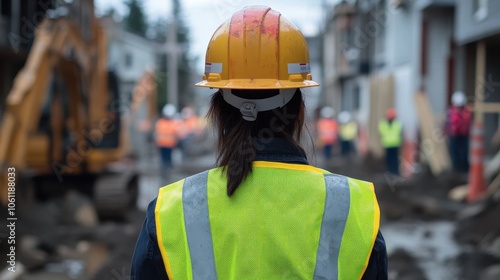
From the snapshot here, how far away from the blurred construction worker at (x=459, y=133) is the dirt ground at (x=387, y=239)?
211 cm

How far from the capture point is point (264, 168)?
205 centimetres

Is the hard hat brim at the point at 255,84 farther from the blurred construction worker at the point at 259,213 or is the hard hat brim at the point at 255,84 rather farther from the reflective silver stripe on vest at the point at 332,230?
the reflective silver stripe on vest at the point at 332,230

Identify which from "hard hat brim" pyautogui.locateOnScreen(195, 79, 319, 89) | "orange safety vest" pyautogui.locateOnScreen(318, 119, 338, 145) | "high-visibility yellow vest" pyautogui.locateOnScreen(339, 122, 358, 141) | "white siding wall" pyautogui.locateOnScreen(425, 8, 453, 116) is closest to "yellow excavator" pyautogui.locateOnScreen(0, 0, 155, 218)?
"hard hat brim" pyautogui.locateOnScreen(195, 79, 319, 89)

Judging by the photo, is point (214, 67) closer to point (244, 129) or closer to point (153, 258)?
point (244, 129)

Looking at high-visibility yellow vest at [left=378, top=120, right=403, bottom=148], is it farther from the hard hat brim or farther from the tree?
A: the tree

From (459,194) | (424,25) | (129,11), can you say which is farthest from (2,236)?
(129,11)

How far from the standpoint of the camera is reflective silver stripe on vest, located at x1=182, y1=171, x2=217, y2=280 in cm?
197

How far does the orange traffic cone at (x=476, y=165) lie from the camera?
12.8 m

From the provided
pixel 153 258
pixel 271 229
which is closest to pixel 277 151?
pixel 271 229

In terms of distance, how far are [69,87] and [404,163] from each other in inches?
423

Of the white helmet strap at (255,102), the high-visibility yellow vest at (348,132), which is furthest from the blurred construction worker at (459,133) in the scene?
the white helmet strap at (255,102)

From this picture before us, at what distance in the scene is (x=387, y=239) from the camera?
10.3 metres

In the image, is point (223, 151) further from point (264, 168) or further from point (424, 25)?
point (424, 25)

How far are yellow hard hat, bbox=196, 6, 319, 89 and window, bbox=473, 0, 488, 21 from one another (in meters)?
17.1
